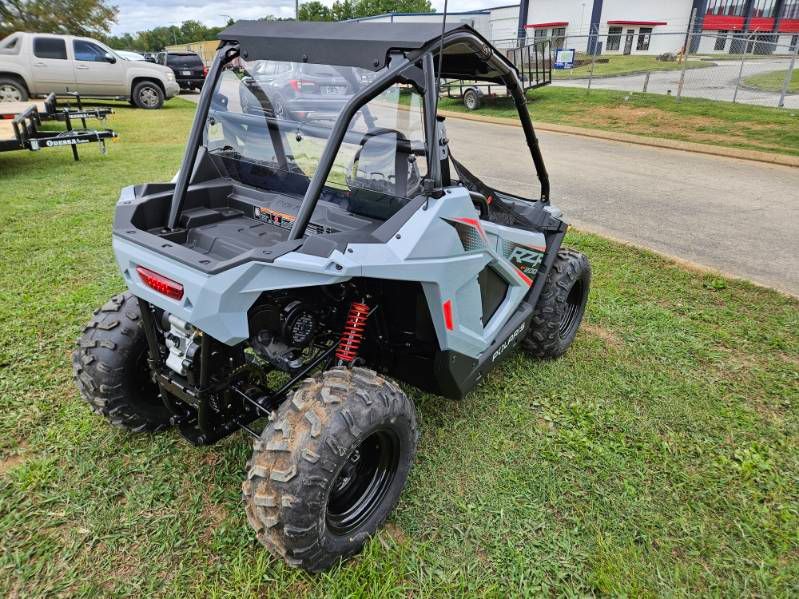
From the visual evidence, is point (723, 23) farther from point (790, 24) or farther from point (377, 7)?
point (377, 7)

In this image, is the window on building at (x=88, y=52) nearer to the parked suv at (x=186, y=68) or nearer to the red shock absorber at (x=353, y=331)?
the parked suv at (x=186, y=68)

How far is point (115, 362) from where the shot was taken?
8.89 ft

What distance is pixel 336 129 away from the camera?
219 centimetres

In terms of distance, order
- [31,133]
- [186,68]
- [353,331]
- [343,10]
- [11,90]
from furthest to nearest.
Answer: [343,10]
[186,68]
[11,90]
[31,133]
[353,331]

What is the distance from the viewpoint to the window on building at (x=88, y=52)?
51.3ft

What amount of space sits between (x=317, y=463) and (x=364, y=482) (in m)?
0.61

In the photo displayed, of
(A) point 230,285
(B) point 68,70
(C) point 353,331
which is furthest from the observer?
(B) point 68,70

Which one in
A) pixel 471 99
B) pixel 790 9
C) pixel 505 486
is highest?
pixel 790 9

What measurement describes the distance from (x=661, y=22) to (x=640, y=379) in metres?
52.3

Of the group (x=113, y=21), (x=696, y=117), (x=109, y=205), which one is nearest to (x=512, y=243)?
(x=109, y=205)

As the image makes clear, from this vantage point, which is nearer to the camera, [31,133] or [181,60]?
[31,133]

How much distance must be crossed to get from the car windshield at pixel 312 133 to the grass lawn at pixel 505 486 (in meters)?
1.46

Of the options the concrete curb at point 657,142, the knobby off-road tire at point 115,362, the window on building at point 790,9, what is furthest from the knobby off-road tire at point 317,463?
the window on building at point 790,9

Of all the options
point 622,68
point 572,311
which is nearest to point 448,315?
point 572,311
